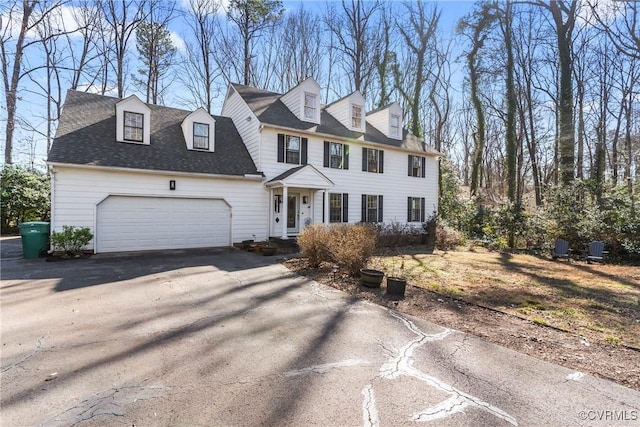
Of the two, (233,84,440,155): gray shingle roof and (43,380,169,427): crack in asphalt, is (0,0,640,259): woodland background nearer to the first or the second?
(233,84,440,155): gray shingle roof

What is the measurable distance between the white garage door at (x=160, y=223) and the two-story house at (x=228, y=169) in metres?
0.04

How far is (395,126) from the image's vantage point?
18.1 metres

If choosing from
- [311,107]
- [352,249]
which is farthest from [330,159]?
[352,249]

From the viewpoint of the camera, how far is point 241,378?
3215mm

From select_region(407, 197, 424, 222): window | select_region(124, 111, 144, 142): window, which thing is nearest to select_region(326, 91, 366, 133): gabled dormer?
select_region(407, 197, 424, 222): window

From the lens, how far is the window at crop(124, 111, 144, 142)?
1194cm

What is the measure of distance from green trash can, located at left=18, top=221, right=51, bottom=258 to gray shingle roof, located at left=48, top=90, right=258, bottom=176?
7.48ft

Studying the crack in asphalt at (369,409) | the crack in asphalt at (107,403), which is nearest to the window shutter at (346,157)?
the crack in asphalt at (369,409)

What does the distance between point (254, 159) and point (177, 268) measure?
6750mm

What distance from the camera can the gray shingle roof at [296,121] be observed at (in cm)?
1423

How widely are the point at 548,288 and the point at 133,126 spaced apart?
1469 cm

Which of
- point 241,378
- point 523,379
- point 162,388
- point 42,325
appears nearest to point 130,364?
point 162,388

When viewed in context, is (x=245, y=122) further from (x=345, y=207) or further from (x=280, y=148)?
(x=345, y=207)

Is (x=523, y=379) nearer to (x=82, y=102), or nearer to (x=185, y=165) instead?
(x=185, y=165)
